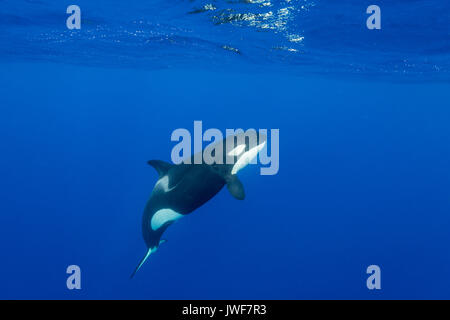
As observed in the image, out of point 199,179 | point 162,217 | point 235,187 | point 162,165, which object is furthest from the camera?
point 162,217

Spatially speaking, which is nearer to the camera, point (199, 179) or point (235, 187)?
point (235, 187)

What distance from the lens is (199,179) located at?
7.23m

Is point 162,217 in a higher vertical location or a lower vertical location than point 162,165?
lower

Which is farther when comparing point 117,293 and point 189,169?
point 117,293

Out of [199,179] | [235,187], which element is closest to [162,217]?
[199,179]

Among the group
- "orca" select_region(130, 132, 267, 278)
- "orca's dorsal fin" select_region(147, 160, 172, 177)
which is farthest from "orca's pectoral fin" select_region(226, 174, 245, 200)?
"orca's dorsal fin" select_region(147, 160, 172, 177)

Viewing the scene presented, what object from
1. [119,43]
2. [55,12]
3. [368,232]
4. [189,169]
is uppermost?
[119,43]

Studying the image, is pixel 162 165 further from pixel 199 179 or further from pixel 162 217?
pixel 162 217

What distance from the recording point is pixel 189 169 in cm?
728

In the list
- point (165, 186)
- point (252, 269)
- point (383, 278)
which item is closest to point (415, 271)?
point (383, 278)

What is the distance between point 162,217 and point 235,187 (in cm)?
211
